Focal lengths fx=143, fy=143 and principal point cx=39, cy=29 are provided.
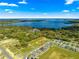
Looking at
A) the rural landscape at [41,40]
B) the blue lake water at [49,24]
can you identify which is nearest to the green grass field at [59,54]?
the rural landscape at [41,40]

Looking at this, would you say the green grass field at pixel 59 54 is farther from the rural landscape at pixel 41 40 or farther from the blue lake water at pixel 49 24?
the blue lake water at pixel 49 24

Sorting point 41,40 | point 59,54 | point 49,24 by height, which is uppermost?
point 49,24

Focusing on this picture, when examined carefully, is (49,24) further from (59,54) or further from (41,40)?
(59,54)

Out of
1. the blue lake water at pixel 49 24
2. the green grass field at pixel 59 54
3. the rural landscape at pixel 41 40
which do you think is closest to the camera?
the green grass field at pixel 59 54

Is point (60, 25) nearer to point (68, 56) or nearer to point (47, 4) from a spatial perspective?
point (47, 4)

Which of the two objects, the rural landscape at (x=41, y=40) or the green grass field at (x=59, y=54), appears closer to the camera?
the green grass field at (x=59, y=54)

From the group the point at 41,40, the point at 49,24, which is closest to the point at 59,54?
the point at 41,40

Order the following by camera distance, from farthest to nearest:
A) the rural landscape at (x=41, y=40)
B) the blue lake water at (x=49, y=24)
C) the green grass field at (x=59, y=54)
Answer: the blue lake water at (x=49, y=24)
the rural landscape at (x=41, y=40)
the green grass field at (x=59, y=54)

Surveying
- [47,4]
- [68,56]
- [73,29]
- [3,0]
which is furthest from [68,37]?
[3,0]

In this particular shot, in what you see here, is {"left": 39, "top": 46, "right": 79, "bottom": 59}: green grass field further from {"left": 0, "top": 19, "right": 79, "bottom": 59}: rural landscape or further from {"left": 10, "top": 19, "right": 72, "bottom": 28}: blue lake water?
{"left": 10, "top": 19, "right": 72, "bottom": 28}: blue lake water
